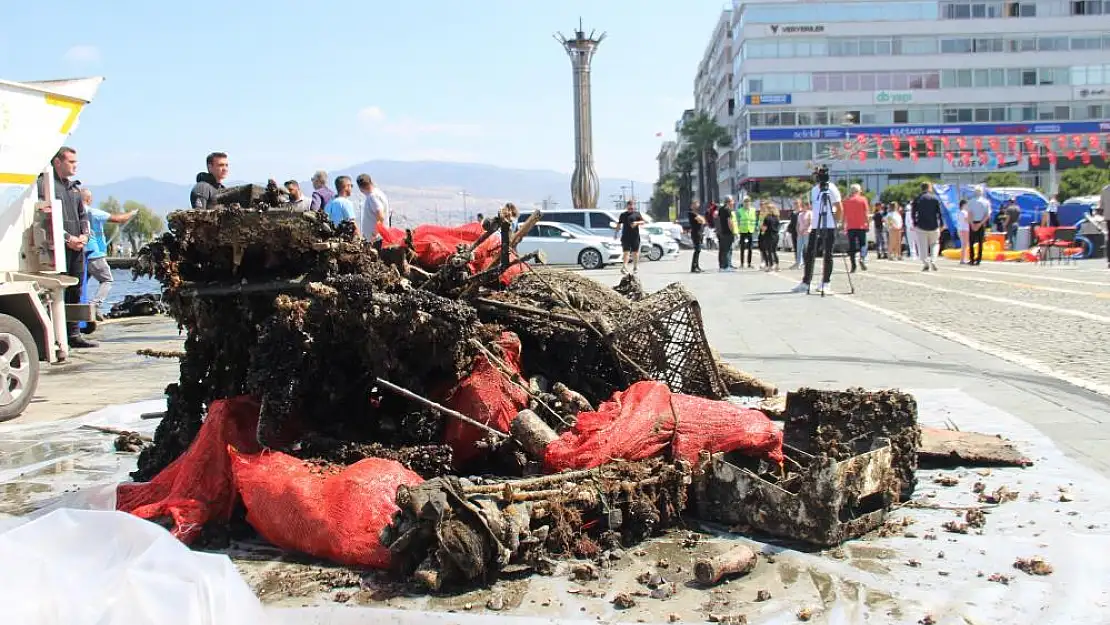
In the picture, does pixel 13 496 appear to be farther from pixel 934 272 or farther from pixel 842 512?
pixel 934 272

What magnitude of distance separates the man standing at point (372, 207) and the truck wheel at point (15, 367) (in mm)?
4798

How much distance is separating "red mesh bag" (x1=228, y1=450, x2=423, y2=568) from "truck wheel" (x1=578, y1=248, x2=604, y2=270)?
25038mm

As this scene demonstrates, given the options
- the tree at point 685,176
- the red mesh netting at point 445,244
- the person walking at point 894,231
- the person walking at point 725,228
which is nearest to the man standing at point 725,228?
the person walking at point 725,228

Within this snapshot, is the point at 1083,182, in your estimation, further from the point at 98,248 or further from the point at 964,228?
the point at 98,248

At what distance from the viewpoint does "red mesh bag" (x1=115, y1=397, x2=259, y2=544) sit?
172 inches

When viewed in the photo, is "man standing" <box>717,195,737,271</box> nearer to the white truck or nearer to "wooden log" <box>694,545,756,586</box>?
the white truck

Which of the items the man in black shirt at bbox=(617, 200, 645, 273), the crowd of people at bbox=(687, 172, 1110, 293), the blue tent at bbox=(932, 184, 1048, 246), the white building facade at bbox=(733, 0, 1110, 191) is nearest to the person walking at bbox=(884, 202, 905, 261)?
the crowd of people at bbox=(687, 172, 1110, 293)

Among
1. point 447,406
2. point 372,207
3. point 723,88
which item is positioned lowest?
point 447,406

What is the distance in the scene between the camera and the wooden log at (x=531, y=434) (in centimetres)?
468

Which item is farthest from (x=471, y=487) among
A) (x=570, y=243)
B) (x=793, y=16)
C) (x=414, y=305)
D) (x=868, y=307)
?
(x=793, y=16)

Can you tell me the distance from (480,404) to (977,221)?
23.3 metres

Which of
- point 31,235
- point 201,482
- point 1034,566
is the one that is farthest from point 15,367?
point 1034,566

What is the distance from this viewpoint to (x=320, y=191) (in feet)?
41.1

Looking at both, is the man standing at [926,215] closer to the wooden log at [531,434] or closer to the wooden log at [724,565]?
the wooden log at [531,434]
